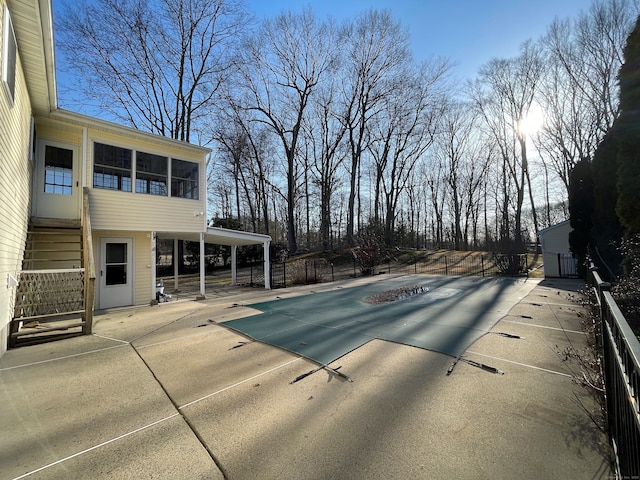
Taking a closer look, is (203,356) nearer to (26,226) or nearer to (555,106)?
(26,226)

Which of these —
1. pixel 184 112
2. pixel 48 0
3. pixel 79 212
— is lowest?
pixel 79 212

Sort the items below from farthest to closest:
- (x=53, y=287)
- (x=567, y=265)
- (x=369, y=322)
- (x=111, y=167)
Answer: (x=567, y=265) → (x=111, y=167) → (x=53, y=287) → (x=369, y=322)

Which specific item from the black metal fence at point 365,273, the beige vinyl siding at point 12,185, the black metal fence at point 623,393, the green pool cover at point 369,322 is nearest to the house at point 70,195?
the beige vinyl siding at point 12,185

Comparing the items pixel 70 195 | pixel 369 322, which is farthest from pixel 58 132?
pixel 369 322

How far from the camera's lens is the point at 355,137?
24.6m

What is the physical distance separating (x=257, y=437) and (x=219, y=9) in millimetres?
20388

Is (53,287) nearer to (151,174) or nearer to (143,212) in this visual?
(143,212)

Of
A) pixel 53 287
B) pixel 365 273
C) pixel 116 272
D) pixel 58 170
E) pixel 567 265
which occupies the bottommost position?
pixel 365 273

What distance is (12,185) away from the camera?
4848mm

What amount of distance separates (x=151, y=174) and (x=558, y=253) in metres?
18.5

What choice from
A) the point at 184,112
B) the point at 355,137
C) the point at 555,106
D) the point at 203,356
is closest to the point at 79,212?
the point at 203,356

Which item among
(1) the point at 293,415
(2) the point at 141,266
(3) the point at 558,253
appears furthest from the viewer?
(3) the point at 558,253

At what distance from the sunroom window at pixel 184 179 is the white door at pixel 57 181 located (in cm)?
234

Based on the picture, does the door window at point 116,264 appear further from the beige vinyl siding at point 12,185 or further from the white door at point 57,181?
the beige vinyl siding at point 12,185
